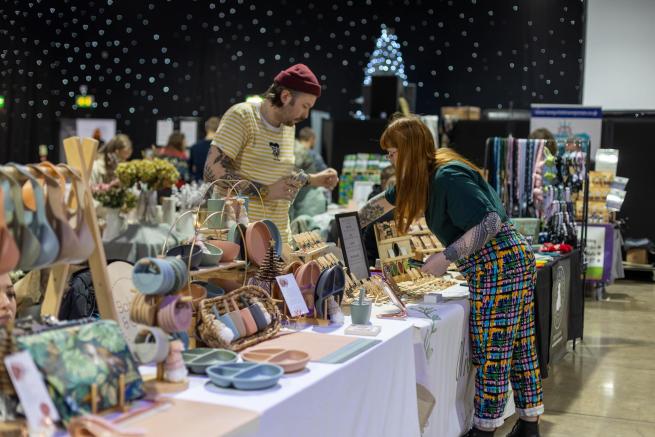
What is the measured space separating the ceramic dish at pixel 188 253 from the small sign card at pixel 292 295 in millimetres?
303

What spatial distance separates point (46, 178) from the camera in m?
1.59

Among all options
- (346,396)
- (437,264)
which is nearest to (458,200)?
(437,264)

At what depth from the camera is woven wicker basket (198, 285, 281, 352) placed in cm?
196

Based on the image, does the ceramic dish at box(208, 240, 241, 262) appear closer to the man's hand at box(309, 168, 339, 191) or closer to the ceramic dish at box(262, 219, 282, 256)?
the ceramic dish at box(262, 219, 282, 256)

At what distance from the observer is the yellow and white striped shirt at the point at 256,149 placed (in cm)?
289

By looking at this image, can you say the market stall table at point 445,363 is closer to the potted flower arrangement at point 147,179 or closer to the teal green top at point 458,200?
the teal green top at point 458,200

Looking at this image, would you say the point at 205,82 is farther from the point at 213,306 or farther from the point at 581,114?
the point at 213,306

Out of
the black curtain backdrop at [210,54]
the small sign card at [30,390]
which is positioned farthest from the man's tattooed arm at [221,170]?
the black curtain backdrop at [210,54]

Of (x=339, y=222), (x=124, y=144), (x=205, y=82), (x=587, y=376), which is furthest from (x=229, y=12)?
(x=339, y=222)

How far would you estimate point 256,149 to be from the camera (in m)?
2.94

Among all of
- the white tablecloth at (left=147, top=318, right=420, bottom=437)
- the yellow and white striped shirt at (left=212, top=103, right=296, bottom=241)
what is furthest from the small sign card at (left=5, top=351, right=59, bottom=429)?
the yellow and white striped shirt at (left=212, top=103, right=296, bottom=241)

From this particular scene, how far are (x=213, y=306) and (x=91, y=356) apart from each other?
0.60m

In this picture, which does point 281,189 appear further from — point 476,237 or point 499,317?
point 499,317

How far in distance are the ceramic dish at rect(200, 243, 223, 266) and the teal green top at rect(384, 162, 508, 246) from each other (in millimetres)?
853
